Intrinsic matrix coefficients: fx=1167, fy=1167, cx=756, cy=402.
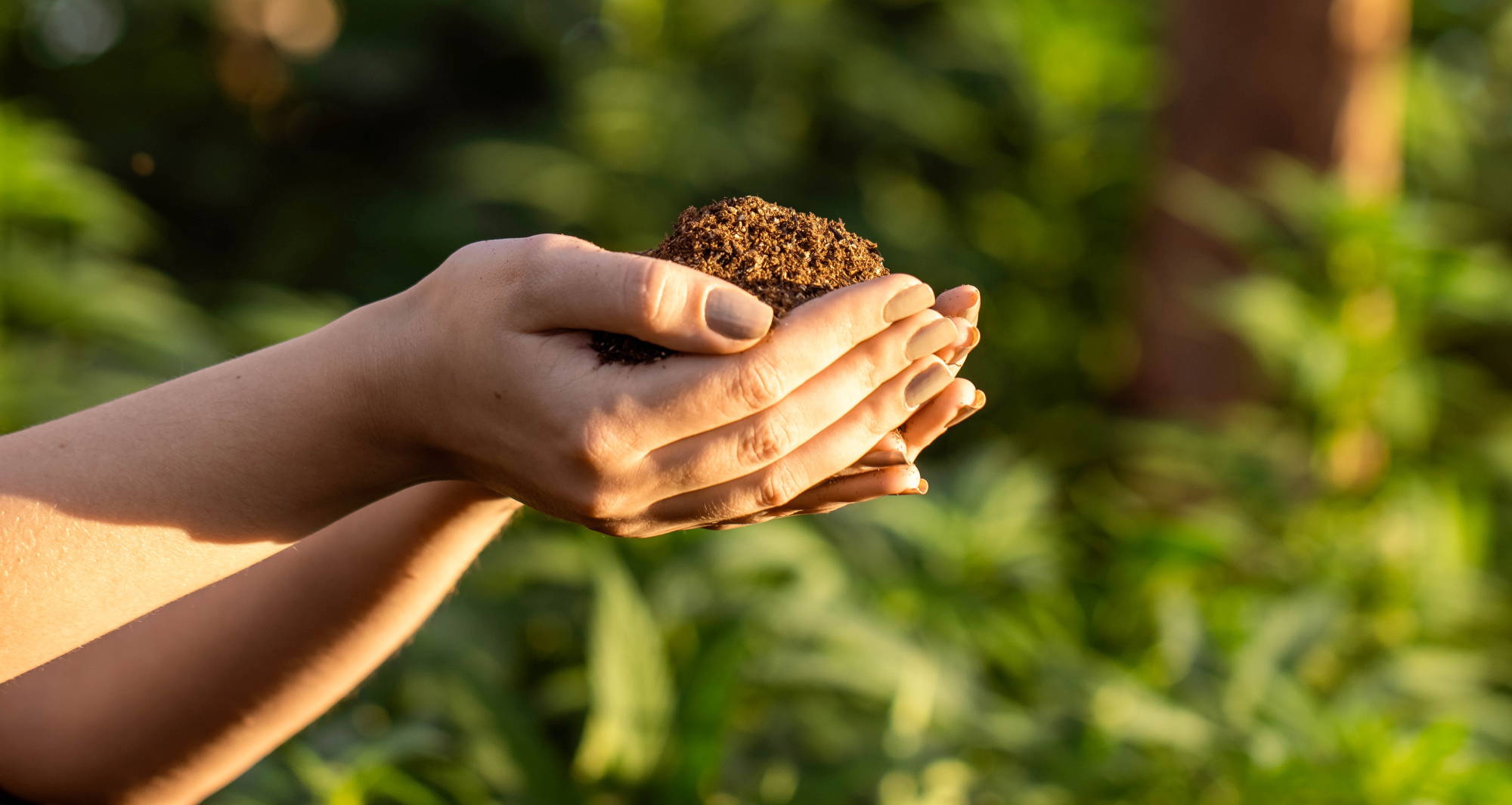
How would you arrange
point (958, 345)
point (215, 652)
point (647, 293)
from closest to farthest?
point (647, 293), point (958, 345), point (215, 652)

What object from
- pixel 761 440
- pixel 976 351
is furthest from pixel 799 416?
pixel 976 351

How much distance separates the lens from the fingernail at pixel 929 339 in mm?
774

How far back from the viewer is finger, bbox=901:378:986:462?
2.80ft

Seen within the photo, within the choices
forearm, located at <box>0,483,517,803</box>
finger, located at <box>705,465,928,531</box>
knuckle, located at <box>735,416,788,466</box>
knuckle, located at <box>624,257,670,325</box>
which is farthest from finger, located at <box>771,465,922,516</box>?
forearm, located at <box>0,483,517,803</box>

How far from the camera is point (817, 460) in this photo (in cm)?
78

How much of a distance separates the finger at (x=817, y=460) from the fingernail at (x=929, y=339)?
0.02 metres

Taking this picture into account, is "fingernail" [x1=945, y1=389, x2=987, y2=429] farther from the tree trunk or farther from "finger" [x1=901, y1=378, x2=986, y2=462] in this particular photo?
the tree trunk

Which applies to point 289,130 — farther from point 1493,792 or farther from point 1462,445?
point 1493,792

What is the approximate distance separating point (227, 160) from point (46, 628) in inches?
187

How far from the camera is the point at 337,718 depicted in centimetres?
190

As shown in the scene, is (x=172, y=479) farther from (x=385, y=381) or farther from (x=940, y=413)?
(x=940, y=413)

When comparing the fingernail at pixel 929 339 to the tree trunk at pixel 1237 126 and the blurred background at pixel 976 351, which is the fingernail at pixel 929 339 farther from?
the tree trunk at pixel 1237 126

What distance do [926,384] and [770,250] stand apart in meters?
0.20

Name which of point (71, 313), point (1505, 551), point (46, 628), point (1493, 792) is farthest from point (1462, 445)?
point (71, 313)
